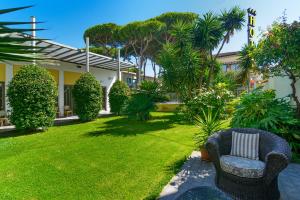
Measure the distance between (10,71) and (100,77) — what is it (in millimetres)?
8138

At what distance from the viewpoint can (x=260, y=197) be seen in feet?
12.2

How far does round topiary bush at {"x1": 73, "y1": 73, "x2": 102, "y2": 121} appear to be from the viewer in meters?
13.5

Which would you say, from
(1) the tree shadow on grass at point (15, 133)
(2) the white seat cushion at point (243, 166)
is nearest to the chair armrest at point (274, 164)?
(2) the white seat cushion at point (243, 166)

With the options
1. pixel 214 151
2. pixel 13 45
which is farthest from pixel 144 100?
pixel 13 45

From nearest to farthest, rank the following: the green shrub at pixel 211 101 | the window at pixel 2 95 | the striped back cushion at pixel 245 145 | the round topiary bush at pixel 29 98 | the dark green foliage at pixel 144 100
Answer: the striped back cushion at pixel 245 145 < the round topiary bush at pixel 29 98 < the green shrub at pixel 211 101 < the window at pixel 2 95 < the dark green foliage at pixel 144 100

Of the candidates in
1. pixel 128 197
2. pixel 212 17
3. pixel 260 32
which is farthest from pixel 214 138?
pixel 212 17

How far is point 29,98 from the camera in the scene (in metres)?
10.1

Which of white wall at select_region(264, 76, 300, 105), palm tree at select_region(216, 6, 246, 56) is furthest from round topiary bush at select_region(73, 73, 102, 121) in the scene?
white wall at select_region(264, 76, 300, 105)

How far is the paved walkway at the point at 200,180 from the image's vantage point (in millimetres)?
4148

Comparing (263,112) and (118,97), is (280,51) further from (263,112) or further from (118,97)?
(118,97)

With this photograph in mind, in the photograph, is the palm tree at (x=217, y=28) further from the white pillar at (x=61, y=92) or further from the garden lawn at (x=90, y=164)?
the white pillar at (x=61, y=92)

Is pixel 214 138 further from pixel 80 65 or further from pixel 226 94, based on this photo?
pixel 80 65

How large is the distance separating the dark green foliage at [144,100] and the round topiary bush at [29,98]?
4.71 metres

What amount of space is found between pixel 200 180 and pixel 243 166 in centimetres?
118
